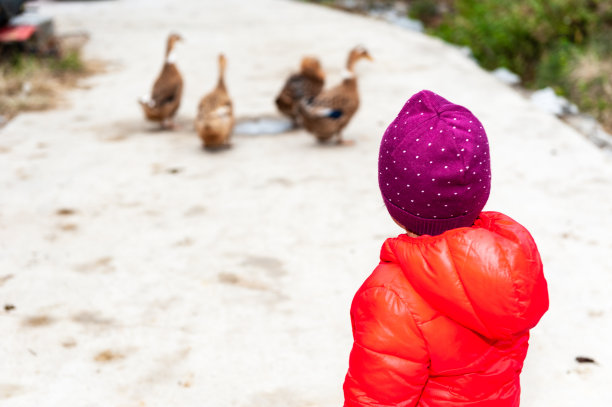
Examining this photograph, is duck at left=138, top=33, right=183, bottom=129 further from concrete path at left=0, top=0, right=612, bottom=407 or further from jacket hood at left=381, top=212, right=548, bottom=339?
jacket hood at left=381, top=212, right=548, bottom=339

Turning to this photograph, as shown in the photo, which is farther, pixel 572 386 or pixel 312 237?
pixel 312 237

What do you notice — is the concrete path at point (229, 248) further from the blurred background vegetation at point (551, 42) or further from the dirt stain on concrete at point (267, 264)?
the blurred background vegetation at point (551, 42)

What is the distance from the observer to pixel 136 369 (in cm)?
346

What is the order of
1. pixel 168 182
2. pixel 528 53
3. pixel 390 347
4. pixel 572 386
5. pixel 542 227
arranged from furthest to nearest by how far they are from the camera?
pixel 528 53 < pixel 168 182 < pixel 542 227 < pixel 572 386 < pixel 390 347

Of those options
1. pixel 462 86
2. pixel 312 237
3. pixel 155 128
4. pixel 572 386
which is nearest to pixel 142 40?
pixel 155 128

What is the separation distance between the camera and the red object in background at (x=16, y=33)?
30.1ft

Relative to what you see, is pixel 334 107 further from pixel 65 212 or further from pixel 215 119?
pixel 65 212

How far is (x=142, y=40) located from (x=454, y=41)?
18.2ft

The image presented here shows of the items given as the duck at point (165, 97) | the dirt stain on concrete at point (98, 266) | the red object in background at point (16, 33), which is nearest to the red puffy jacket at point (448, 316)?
the dirt stain on concrete at point (98, 266)

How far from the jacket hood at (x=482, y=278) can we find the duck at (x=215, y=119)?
479 cm

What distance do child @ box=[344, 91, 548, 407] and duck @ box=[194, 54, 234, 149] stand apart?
15.0ft

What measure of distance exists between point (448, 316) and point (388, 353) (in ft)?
0.66

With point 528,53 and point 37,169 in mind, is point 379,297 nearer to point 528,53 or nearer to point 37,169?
point 37,169

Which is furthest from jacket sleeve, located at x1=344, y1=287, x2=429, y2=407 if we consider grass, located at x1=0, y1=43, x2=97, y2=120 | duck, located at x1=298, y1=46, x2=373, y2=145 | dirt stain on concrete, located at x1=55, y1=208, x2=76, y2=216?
grass, located at x1=0, y1=43, x2=97, y2=120
